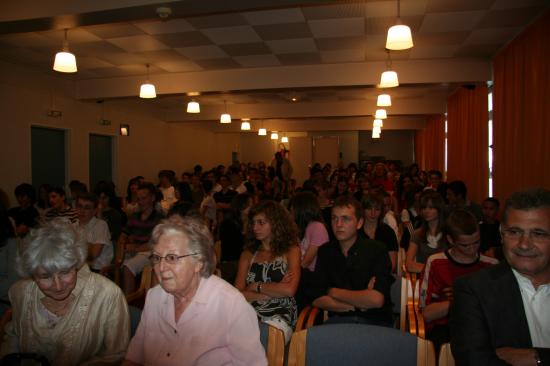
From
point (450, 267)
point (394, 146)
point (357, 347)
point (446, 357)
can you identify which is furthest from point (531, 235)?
point (394, 146)

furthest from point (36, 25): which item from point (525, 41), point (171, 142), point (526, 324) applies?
point (171, 142)

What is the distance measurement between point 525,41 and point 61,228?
5.71 meters

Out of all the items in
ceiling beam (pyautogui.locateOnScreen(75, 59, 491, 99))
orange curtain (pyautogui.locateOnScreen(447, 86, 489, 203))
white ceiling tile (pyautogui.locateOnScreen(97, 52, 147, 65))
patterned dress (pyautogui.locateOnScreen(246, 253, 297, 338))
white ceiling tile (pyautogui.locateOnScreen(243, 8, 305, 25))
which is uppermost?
white ceiling tile (pyautogui.locateOnScreen(97, 52, 147, 65))

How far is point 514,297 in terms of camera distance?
5.72ft

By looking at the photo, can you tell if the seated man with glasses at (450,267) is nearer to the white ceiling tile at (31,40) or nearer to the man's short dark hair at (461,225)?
the man's short dark hair at (461,225)

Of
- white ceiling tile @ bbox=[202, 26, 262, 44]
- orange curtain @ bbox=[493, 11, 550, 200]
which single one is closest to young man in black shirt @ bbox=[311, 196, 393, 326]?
orange curtain @ bbox=[493, 11, 550, 200]

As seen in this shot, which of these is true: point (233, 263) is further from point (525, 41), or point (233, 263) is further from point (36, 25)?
point (525, 41)

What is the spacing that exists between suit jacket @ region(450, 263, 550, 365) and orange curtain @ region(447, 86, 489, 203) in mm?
6385

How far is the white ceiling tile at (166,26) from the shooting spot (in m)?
5.12

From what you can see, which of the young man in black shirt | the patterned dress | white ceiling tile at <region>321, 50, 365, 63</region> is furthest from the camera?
white ceiling tile at <region>321, 50, 365, 63</region>

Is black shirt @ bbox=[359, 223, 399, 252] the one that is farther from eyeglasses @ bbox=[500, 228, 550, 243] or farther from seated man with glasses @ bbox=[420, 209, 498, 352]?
eyeglasses @ bbox=[500, 228, 550, 243]

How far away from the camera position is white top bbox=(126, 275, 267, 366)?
5.94 ft

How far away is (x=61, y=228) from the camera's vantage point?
2125 mm

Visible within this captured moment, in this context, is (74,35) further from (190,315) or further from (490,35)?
(490,35)
